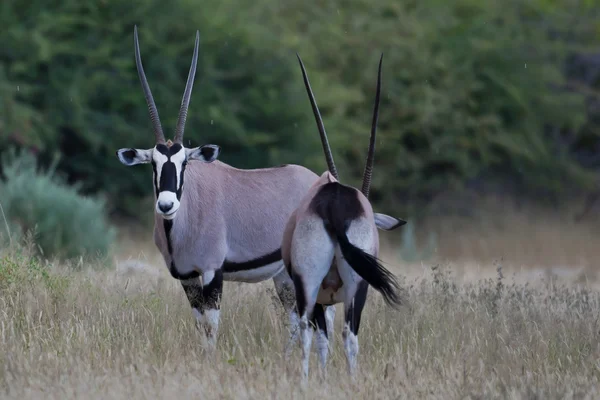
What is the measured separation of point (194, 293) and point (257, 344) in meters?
0.73

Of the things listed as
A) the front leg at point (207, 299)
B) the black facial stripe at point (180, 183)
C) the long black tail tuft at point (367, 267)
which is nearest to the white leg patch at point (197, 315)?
the front leg at point (207, 299)

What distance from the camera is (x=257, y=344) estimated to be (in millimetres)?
7797

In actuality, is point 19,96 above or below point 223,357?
below

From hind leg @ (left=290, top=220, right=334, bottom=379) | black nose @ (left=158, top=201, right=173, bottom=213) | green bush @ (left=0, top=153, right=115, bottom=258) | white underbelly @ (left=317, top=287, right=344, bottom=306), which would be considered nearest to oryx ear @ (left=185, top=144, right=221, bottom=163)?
black nose @ (left=158, top=201, right=173, bottom=213)

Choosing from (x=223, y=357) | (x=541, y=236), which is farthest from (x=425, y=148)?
(x=223, y=357)

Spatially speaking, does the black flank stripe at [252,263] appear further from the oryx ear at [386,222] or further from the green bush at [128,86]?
the green bush at [128,86]

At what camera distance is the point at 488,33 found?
3328 cm

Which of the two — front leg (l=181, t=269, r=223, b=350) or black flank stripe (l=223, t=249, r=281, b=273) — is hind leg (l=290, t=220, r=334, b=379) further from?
black flank stripe (l=223, t=249, r=281, b=273)

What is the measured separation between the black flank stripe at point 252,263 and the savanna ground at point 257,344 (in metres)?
0.34

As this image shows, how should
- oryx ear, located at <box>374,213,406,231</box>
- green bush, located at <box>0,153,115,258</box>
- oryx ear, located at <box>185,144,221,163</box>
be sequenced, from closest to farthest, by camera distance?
oryx ear, located at <box>374,213,406,231</box>, oryx ear, located at <box>185,144,221,163</box>, green bush, located at <box>0,153,115,258</box>

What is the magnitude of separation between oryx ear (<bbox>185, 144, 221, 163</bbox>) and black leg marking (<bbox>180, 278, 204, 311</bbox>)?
2.92 ft

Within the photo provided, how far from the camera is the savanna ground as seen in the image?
5.97m

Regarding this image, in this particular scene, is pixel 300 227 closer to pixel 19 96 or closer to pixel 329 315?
pixel 329 315

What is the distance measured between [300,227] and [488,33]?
27701mm
